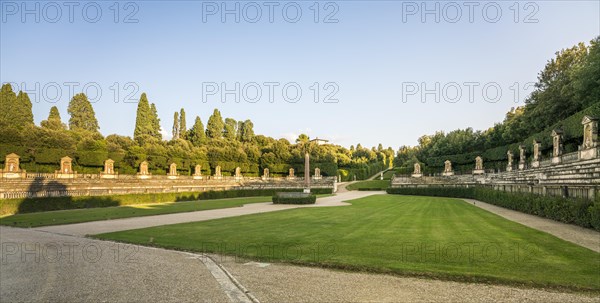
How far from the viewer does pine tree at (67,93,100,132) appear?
71.2m

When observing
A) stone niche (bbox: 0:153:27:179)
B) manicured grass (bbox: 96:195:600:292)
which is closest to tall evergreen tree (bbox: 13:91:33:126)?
stone niche (bbox: 0:153:27:179)

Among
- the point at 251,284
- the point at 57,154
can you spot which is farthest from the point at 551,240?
the point at 57,154

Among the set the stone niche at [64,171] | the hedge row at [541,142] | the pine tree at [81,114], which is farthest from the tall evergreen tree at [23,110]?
the hedge row at [541,142]

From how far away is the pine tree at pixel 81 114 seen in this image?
7125 cm

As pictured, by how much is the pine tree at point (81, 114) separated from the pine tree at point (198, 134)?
2090 centimetres

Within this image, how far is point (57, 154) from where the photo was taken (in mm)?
47719

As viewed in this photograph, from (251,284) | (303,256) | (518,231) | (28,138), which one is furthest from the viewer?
(28,138)

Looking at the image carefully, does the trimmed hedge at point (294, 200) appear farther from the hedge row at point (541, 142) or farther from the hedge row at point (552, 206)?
the hedge row at point (541, 142)

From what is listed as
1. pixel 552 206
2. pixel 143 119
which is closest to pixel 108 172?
pixel 143 119

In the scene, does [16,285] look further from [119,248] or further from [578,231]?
[578,231]

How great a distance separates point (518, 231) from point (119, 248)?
15.7m

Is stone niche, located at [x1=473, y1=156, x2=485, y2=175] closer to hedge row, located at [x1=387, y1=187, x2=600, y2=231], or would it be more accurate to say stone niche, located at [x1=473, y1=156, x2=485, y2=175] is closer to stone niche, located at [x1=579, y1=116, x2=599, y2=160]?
hedge row, located at [x1=387, y1=187, x2=600, y2=231]

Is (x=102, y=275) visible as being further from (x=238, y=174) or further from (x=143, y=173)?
(x=238, y=174)

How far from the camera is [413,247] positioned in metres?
11.1
